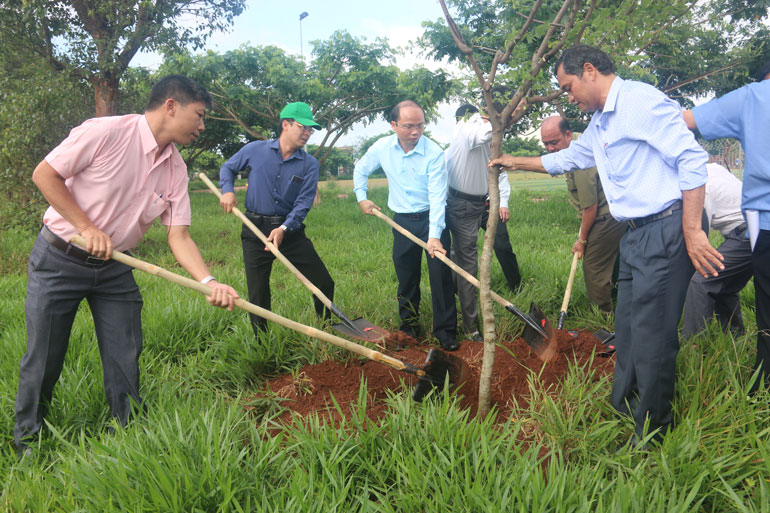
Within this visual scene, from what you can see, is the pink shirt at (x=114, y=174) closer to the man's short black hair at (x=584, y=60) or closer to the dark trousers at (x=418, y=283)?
the dark trousers at (x=418, y=283)

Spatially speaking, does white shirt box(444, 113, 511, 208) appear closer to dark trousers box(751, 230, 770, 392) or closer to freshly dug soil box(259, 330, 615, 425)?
freshly dug soil box(259, 330, 615, 425)

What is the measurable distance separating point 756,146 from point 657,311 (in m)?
0.95

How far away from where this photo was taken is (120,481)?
6.23 feet

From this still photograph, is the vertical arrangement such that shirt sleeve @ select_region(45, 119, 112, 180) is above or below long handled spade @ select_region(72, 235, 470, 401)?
above

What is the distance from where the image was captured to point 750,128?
2.41 m

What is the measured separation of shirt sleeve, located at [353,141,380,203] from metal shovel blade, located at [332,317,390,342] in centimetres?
124

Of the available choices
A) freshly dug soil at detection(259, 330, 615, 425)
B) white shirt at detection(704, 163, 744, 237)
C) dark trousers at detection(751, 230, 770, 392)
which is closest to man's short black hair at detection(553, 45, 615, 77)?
dark trousers at detection(751, 230, 770, 392)

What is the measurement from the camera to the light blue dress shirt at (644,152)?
2.22m

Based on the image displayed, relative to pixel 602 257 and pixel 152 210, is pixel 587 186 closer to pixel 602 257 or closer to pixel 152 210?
pixel 602 257

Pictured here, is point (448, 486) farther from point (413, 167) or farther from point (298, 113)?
point (298, 113)

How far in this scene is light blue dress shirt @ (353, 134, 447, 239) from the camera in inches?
155

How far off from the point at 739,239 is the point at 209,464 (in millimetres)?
3471

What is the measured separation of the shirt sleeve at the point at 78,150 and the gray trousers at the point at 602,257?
366 centimetres

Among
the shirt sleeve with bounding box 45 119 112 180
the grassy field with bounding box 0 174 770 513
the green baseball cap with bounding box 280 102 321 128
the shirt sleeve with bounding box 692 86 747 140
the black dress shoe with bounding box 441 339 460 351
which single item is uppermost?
the green baseball cap with bounding box 280 102 321 128
